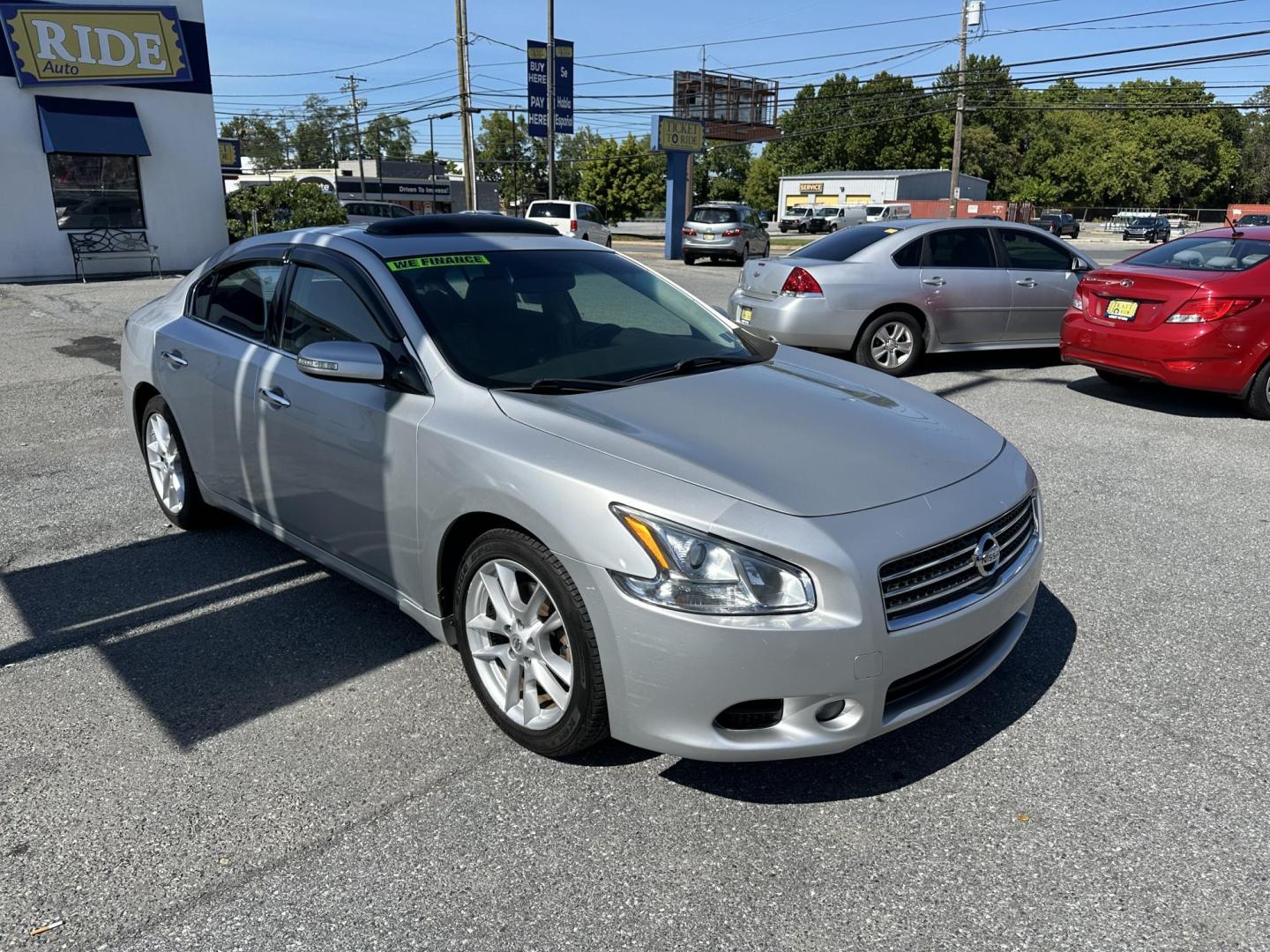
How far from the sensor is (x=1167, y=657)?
368cm

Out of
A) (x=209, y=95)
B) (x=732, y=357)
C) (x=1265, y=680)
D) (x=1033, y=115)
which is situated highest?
(x=1033, y=115)

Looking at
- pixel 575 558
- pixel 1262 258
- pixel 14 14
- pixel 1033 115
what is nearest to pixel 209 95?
pixel 14 14

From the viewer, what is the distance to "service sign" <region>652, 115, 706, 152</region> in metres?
28.9

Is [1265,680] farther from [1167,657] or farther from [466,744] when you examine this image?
[466,744]

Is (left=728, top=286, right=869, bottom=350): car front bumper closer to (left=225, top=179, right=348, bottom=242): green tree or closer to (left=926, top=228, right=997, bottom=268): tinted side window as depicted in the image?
(left=926, top=228, right=997, bottom=268): tinted side window

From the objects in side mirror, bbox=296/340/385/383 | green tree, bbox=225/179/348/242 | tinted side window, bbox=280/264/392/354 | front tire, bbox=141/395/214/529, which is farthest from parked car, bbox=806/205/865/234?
side mirror, bbox=296/340/385/383

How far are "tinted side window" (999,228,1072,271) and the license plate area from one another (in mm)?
1658

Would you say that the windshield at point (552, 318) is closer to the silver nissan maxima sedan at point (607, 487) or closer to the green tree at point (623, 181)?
the silver nissan maxima sedan at point (607, 487)

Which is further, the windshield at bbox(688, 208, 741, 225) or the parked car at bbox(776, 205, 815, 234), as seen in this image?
the parked car at bbox(776, 205, 815, 234)

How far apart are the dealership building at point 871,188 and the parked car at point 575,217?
168 feet

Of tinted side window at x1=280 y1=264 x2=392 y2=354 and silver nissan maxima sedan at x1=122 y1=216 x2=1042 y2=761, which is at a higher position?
tinted side window at x1=280 y1=264 x2=392 y2=354

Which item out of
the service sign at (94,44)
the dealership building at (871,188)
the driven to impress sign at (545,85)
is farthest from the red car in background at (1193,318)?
the dealership building at (871,188)

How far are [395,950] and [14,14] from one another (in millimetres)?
22023

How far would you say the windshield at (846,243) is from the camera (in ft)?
30.1
